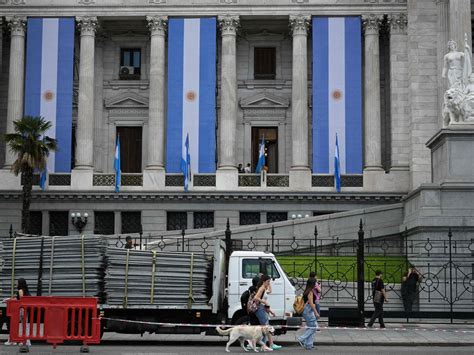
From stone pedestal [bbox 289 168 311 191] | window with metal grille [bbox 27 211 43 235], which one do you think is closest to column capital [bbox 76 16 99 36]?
window with metal grille [bbox 27 211 43 235]

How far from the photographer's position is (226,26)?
5531cm

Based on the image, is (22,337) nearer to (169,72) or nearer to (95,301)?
(95,301)

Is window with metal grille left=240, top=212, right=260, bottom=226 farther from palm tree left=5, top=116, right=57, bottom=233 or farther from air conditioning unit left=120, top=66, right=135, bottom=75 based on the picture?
air conditioning unit left=120, top=66, right=135, bottom=75

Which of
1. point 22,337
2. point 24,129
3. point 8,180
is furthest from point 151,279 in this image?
point 8,180

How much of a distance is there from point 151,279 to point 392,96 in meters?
33.7

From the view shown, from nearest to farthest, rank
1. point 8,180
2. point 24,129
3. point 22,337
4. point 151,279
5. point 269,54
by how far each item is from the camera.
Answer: point 22,337 → point 151,279 → point 24,129 → point 8,180 → point 269,54

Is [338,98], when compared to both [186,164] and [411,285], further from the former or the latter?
[411,285]

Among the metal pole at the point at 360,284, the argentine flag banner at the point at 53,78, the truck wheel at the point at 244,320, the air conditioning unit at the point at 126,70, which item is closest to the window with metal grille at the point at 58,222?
the argentine flag banner at the point at 53,78

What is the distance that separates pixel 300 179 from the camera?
53.7 m

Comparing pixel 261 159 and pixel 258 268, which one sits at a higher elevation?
pixel 261 159

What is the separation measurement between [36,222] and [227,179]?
11903mm

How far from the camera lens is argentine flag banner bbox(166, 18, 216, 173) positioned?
177 ft

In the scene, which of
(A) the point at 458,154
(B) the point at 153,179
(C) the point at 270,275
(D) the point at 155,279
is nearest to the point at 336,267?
(A) the point at 458,154

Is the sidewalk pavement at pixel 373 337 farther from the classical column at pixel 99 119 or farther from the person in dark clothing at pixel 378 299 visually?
the classical column at pixel 99 119
